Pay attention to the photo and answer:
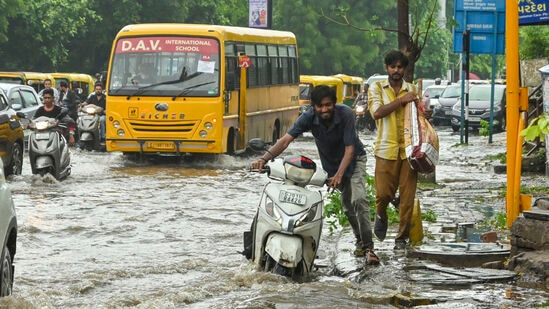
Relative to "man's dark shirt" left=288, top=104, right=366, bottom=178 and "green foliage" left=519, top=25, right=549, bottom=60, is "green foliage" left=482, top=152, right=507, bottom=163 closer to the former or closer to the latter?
"green foliage" left=519, top=25, right=549, bottom=60

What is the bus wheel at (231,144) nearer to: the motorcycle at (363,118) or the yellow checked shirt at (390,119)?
the yellow checked shirt at (390,119)

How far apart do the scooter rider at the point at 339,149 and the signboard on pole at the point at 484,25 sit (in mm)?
21797

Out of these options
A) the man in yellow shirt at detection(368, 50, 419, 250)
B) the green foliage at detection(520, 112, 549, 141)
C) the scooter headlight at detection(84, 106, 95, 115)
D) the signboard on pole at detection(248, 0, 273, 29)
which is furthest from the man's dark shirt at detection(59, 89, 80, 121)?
the green foliage at detection(520, 112, 549, 141)

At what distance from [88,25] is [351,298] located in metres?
52.5

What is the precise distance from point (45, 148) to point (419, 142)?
10212 mm

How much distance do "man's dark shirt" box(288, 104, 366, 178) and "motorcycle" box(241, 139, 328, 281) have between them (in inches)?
22.8

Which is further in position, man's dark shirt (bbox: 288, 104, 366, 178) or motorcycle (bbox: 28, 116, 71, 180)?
motorcycle (bbox: 28, 116, 71, 180)

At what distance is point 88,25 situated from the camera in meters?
60.2

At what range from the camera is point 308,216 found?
31.5 ft

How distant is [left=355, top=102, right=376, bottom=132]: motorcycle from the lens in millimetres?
42103

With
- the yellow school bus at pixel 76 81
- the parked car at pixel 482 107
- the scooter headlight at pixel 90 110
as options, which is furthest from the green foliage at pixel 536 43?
the yellow school bus at pixel 76 81

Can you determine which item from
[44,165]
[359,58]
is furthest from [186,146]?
[359,58]

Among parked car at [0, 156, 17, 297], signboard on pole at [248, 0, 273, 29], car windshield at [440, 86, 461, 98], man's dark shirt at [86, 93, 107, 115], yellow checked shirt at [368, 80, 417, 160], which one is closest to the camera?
parked car at [0, 156, 17, 297]

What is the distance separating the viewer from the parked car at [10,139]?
19.4 meters
